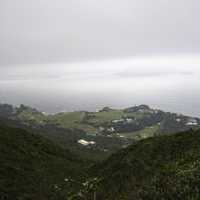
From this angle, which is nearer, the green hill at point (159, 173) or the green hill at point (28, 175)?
the green hill at point (159, 173)

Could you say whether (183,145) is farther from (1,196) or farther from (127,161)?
(1,196)

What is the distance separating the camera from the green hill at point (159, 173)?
52.5ft

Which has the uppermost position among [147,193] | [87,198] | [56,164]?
[147,193]

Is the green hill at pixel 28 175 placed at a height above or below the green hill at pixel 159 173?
below

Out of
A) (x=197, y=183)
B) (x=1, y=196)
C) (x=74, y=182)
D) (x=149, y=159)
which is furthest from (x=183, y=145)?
(x=197, y=183)

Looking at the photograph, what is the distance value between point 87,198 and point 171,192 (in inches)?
437

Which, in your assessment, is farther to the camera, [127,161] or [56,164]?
[56,164]

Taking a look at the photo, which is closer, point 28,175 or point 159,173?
point 159,173

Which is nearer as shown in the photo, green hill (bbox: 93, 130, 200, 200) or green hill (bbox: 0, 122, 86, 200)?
green hill (bbox: 93, 130, 200, 200)

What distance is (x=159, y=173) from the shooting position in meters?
22.3

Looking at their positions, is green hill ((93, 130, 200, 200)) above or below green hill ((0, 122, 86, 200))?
above

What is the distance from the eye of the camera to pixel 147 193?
53.8ft

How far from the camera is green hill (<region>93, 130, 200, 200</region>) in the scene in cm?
1599

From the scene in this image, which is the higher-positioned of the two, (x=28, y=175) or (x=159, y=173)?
(x=159, y=173)
